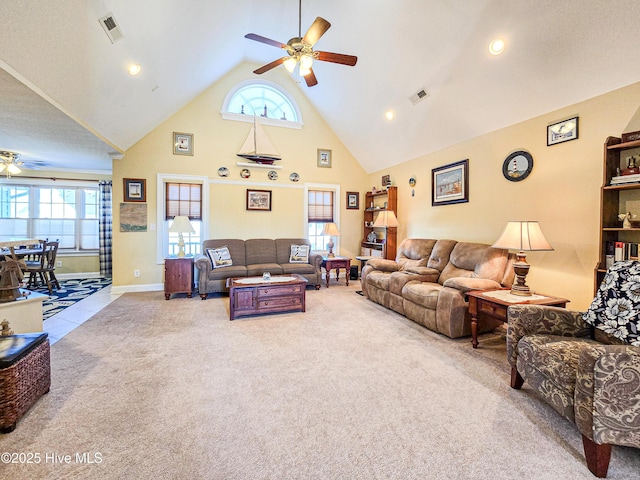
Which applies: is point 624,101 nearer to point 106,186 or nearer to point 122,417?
point 122,417

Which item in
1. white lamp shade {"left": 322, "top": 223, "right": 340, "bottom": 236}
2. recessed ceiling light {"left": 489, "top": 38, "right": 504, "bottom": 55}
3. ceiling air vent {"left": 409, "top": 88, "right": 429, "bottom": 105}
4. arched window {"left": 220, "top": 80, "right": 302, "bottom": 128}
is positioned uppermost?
arched window {"left": 220, "top": 80, "right": 302, "bottom": 128}

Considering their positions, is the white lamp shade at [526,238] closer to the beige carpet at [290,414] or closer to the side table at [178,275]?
the beige carpet at [290,414]

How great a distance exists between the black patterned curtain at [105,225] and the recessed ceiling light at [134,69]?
12.5 ft

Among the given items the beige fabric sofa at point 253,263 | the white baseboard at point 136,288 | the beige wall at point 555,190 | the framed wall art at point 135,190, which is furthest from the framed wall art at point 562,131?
the white baseboard at point 136,288

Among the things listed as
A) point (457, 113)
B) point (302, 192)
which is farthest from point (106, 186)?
point (457, 113)

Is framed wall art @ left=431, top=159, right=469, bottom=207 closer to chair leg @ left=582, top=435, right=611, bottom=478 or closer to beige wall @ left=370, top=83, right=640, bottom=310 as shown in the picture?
beige wall @ left=370, top=83, right=640, bottom=310

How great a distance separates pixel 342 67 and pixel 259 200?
2.91 metres

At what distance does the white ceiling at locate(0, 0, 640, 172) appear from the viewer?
93.0 inches

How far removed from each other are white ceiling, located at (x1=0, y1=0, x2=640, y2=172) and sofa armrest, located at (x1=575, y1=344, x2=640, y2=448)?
2.59 meters

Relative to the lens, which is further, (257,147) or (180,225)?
(257,147)

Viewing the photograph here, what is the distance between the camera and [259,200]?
5.93 metres

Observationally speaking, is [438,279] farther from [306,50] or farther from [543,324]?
[306,50]

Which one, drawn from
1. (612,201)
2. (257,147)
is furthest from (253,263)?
(612,201)
